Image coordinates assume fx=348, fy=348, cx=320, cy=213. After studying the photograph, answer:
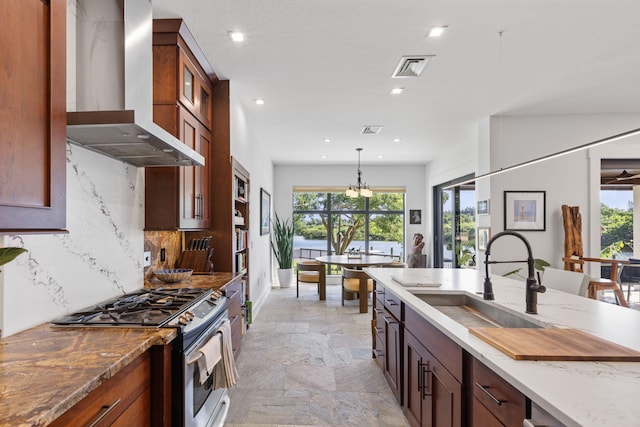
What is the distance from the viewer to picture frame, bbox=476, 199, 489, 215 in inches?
179

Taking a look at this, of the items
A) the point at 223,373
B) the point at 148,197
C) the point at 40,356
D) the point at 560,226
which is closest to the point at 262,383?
the point at 223,373

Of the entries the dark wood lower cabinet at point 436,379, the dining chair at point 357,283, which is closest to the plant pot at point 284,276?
the dining chair at point 357,283

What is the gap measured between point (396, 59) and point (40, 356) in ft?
9.80

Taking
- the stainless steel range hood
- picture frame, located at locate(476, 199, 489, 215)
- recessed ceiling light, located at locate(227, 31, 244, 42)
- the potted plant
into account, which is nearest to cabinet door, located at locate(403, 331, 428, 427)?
the stainless steel range hood

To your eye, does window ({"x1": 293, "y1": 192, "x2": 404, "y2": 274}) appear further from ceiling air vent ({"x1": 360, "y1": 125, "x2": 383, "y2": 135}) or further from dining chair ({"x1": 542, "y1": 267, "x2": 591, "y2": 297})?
dining chair ({"x1": 542, "y1": 267, "x2": 591, "y2": 297})

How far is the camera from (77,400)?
0.95 metres

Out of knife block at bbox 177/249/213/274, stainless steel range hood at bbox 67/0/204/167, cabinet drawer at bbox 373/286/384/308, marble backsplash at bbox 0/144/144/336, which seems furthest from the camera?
knife block at bbox 177/249/213/274

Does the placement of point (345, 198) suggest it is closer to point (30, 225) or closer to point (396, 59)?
point (396, 59)

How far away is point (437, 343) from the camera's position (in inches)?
66.5

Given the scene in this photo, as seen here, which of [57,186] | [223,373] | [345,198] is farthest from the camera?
[345,198]

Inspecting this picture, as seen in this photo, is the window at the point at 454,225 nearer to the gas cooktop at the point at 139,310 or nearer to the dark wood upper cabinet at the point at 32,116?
the gas cooktop at the point at 139,310

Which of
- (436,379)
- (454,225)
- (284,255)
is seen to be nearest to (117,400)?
(436,379)

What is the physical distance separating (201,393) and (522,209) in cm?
429

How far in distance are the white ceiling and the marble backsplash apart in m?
1.20
